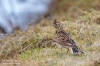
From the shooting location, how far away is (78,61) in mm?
6281

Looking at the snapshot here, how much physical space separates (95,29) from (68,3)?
8.92m

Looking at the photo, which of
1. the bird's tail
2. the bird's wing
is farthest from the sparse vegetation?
the bird's wing

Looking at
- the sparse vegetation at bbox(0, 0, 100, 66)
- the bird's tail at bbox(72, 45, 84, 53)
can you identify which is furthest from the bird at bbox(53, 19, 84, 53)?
the sparse vegetation at bbox(0, 0, 100, 66)

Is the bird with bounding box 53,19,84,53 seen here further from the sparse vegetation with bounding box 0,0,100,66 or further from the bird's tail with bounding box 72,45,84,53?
the sparse vegetation with bounding box 0,0,100,66

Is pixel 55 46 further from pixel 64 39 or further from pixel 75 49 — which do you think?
pixel 75 49

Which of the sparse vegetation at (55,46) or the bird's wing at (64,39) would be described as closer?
the sparse vegetation at (55,46)

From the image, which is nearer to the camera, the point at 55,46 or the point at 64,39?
the point at 64,39

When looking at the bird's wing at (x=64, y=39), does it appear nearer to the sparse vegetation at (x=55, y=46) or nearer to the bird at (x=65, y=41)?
the bird at (x=65, y=41)

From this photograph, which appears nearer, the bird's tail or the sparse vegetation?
the sparse vegetation

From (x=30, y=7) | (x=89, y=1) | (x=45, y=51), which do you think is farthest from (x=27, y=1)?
(x=45, y=51)

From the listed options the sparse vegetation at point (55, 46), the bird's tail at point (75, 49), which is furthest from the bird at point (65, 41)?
the sparse vegetation at point (55, 46)

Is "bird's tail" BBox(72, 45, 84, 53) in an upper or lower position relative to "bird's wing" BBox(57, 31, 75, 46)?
lower

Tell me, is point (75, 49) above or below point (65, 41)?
below

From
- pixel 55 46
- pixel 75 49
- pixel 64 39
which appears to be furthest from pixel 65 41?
pixel 55 46
